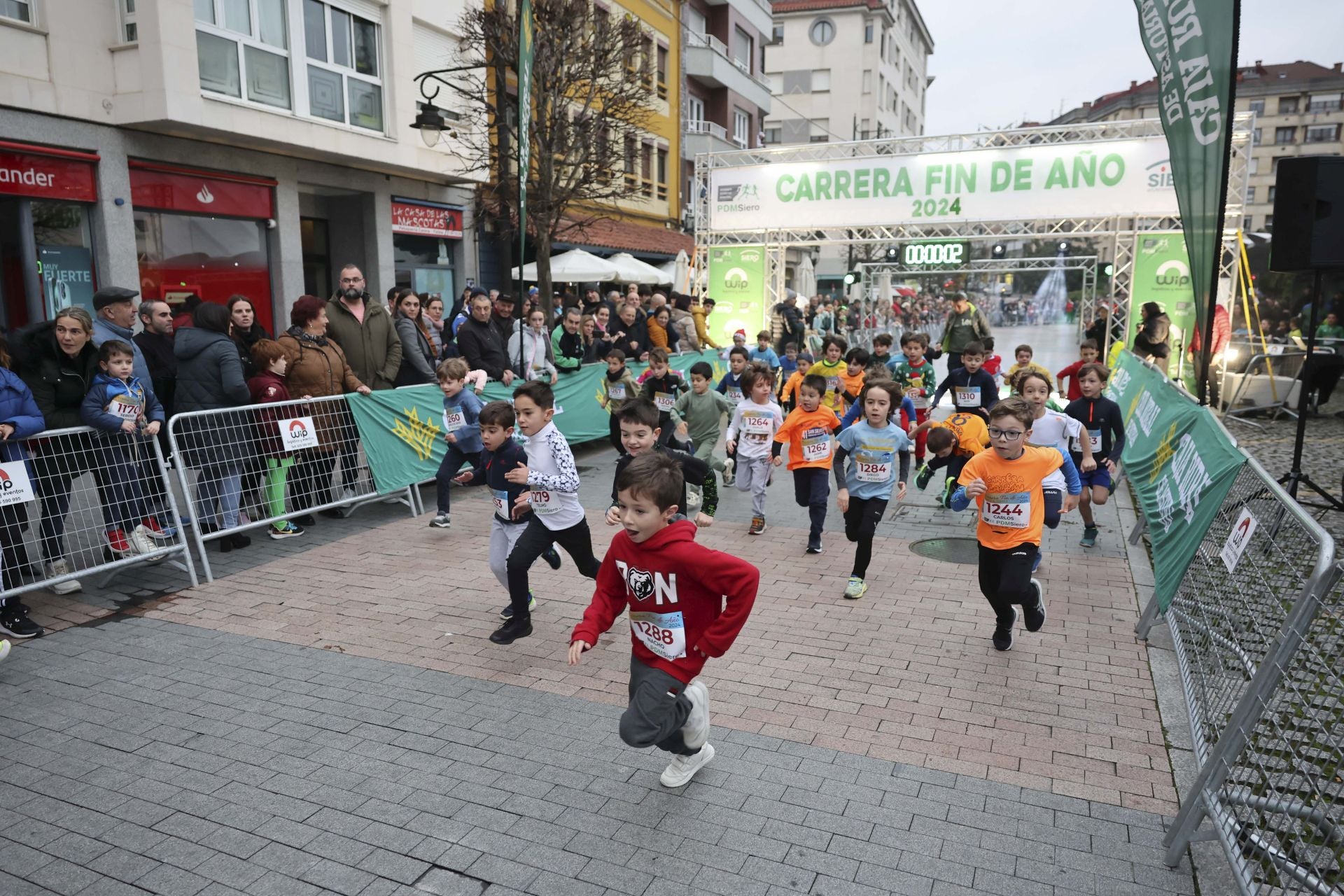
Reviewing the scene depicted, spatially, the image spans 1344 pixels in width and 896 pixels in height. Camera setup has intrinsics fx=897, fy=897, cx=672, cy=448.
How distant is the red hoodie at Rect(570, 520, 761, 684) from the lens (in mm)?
3488

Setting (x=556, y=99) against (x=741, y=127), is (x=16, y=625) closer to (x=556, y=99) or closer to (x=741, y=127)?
(x=556, y=99)

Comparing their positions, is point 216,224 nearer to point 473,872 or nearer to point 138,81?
point 138,81

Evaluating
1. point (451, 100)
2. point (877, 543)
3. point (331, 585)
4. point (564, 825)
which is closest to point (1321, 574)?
point (564, 825)

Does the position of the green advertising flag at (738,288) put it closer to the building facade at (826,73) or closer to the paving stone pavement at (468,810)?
the paving stone pavement at (468,810)

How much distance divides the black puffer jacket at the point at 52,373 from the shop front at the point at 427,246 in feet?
38.8

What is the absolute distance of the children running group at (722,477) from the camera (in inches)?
142

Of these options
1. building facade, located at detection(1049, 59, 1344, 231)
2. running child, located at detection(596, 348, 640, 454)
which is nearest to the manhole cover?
running child, located at detection(596, 348, 640, 454)

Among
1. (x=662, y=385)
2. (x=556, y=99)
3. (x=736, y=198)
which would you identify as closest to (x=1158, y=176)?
(x=736, y=198)

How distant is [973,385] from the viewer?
938 centimetres

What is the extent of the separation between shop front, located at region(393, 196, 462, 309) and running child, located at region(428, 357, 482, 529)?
396 inches

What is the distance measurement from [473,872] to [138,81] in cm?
1329

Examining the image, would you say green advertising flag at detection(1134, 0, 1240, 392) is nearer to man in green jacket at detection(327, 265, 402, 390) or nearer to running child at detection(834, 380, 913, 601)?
running child at detection(834, 380, 913, 601)

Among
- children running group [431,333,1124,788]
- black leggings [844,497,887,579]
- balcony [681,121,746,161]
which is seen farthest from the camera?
balcony [681,121,746,161]

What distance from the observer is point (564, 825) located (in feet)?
11.8
